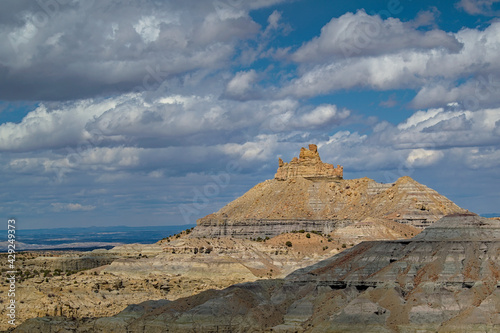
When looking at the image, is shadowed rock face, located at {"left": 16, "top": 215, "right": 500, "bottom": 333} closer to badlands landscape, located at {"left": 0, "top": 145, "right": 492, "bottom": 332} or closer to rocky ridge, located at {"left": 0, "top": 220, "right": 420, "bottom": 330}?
badlands landscape, located at {"left": 0, "top": 145, "right": 492, "bottom": 332}

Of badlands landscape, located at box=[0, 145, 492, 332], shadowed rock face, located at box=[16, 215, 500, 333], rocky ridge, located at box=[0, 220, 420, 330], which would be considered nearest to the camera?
shadowed rock face, located at box=[16, 215, 500, 333]

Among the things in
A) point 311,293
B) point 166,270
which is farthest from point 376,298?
point 166,270

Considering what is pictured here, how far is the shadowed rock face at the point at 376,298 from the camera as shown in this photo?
102000mm

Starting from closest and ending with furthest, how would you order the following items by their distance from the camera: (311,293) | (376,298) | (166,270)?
(376,298)
(311,293)
(166,270)

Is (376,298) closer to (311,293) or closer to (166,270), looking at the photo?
(311,293)

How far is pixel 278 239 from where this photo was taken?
611ft

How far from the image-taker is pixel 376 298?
10819 centimetres

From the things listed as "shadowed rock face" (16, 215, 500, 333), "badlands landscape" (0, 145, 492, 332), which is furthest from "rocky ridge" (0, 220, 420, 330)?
"shadowed rock face" (16, 215, 500, 333)

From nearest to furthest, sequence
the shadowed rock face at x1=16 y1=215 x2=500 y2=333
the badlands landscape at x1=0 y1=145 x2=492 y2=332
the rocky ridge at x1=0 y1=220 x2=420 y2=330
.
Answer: the shadowed rock face at x1=16 y1=215 x2=500 y2=333 → the badlands landscape at x1=0 y1=145 x2=492 y2=332 → the rocky ridge at x1=0 y1=220 x2=420 y2=330

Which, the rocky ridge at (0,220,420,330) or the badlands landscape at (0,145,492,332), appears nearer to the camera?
the badlands landscape at (0,145,492,332)

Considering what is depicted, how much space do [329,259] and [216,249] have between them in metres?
33.1

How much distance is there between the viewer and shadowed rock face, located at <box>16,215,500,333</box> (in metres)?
102

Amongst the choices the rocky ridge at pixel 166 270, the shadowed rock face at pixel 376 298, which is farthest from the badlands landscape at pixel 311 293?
the rocky ridge at pixel 166 270

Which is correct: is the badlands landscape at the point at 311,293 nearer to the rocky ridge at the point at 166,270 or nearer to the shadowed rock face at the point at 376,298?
the shadowed rock face at the point at 376,298
